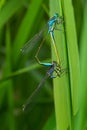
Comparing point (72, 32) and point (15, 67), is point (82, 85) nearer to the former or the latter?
point (72, 32)

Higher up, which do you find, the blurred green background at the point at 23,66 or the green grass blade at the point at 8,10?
the green grass blade at the point at 8,10

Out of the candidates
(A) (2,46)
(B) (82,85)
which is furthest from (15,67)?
(B) (82,85)

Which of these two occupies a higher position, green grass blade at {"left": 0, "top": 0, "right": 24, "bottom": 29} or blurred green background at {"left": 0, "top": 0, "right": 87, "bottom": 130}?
green grass blade at {"left": 0, "top": 0, "right": 24, "bottom": 29}

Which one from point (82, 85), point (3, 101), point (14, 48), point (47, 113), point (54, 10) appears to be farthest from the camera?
point (47, 113)

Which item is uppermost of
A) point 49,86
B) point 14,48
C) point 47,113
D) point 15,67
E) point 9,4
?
point 9,4

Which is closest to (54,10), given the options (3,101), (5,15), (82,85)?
(82,85)

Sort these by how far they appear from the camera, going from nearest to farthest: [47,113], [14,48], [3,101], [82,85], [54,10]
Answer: [82,85], [54,10], [14,48], [3,101], [47,113]

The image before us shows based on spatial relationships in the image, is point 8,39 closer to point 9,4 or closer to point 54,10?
point 9,4

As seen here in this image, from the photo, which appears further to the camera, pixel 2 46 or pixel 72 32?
pixel 2 46

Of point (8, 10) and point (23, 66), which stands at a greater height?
point (8, 10)

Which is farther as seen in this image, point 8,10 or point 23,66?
point 23,66

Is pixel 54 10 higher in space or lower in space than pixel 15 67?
higher
